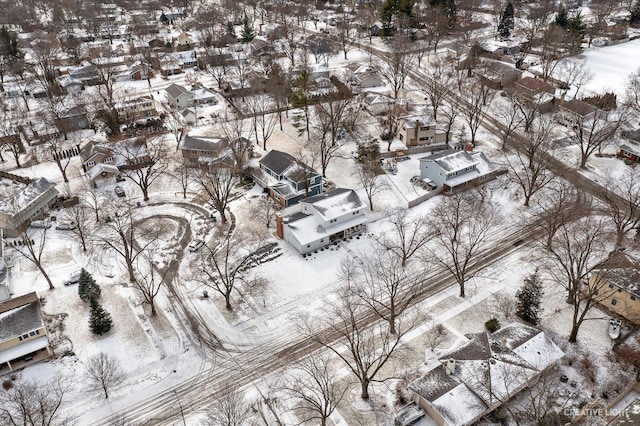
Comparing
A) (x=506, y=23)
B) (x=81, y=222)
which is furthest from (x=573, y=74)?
(x=81, y=222)

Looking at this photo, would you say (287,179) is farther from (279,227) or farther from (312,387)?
(312,387)

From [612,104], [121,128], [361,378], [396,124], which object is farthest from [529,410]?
[121,128]

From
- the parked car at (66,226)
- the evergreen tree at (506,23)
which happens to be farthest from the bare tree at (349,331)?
the evergreen tree at (506,23)

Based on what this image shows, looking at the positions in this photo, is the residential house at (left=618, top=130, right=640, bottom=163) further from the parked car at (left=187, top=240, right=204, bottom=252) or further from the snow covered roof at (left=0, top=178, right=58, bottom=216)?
the snow covered roof at (left=0, top=178, right=58, bottom=216)

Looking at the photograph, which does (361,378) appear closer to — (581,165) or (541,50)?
(581,165)

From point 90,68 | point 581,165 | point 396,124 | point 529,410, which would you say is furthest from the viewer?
point 90,68

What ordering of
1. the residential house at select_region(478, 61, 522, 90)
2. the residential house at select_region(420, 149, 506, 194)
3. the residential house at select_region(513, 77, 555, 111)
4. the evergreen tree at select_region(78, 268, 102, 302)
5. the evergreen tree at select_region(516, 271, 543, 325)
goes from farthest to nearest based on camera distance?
the residential house at select_region(478, 61, 522, 90) < the residential house at select_region(513, 77, 555, 111) < the residential house at select_region(420, 149, 506, 194) < the evergreen tree at select_region(78, 268, 102, 302) < the evergreen tree at select_region(516, 271, 543, 325)

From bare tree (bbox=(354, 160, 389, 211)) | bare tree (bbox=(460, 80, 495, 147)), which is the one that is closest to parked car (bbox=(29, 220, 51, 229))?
bare tree (bbox=(354, 160, 389, 211))
